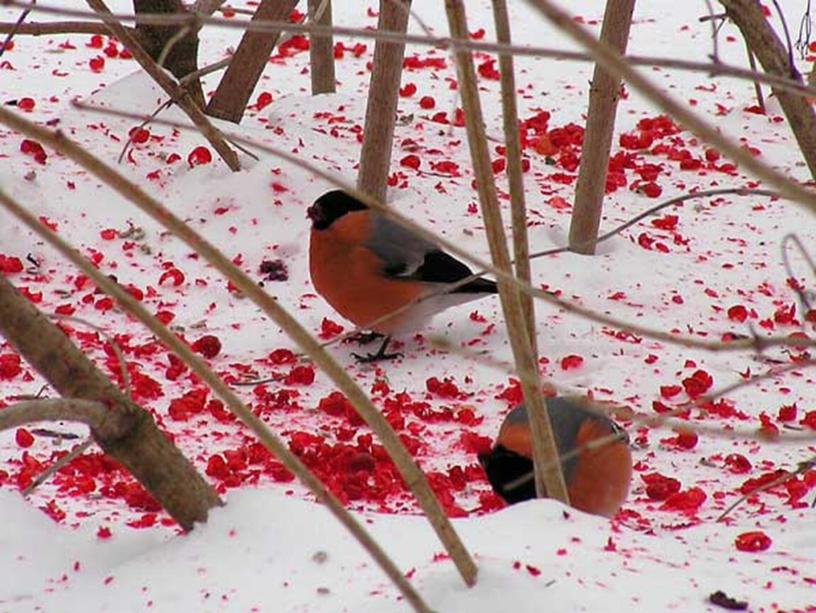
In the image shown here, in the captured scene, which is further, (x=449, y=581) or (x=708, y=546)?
(x=708, y=546)

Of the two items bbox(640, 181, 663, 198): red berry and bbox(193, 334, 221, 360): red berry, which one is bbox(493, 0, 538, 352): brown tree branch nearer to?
bbox(193, 334, 221, 360): red berry

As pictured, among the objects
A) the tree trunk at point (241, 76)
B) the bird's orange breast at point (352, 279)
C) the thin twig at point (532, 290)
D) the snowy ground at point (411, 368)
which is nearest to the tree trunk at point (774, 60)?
the snowy ground at point (411, 368)

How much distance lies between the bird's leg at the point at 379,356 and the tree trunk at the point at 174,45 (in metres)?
1.57

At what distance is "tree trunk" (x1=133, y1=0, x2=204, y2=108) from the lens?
5.28 m

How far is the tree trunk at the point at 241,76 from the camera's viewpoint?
5.25 meters

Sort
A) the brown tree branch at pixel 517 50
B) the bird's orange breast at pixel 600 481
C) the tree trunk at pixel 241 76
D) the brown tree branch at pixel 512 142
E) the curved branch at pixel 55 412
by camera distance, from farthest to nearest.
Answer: the tree trunk at pixel 241 76 < the bird's orange breast at pixel 600 481 < the brown tree branch at pixel 512 142 < the curved branch at pixel 55 412 < the brown tree branch at pixel 517 50

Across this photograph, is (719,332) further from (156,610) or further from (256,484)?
(156,610)

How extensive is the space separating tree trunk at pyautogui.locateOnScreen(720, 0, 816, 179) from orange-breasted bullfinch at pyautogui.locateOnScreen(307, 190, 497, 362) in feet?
5.95

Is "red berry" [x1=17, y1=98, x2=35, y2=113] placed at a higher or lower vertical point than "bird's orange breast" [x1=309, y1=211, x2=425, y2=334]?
higher

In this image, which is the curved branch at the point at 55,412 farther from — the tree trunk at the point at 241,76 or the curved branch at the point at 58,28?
the tree trunk at the point at 241,76

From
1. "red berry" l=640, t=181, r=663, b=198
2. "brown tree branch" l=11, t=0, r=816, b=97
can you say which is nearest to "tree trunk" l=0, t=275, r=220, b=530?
"brown tree branch" l=11, t=0, r=816, b=97

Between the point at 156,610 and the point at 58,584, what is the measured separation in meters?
0.24

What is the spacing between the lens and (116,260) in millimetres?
4645

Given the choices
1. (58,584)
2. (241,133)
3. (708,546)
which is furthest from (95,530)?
(241,133)
